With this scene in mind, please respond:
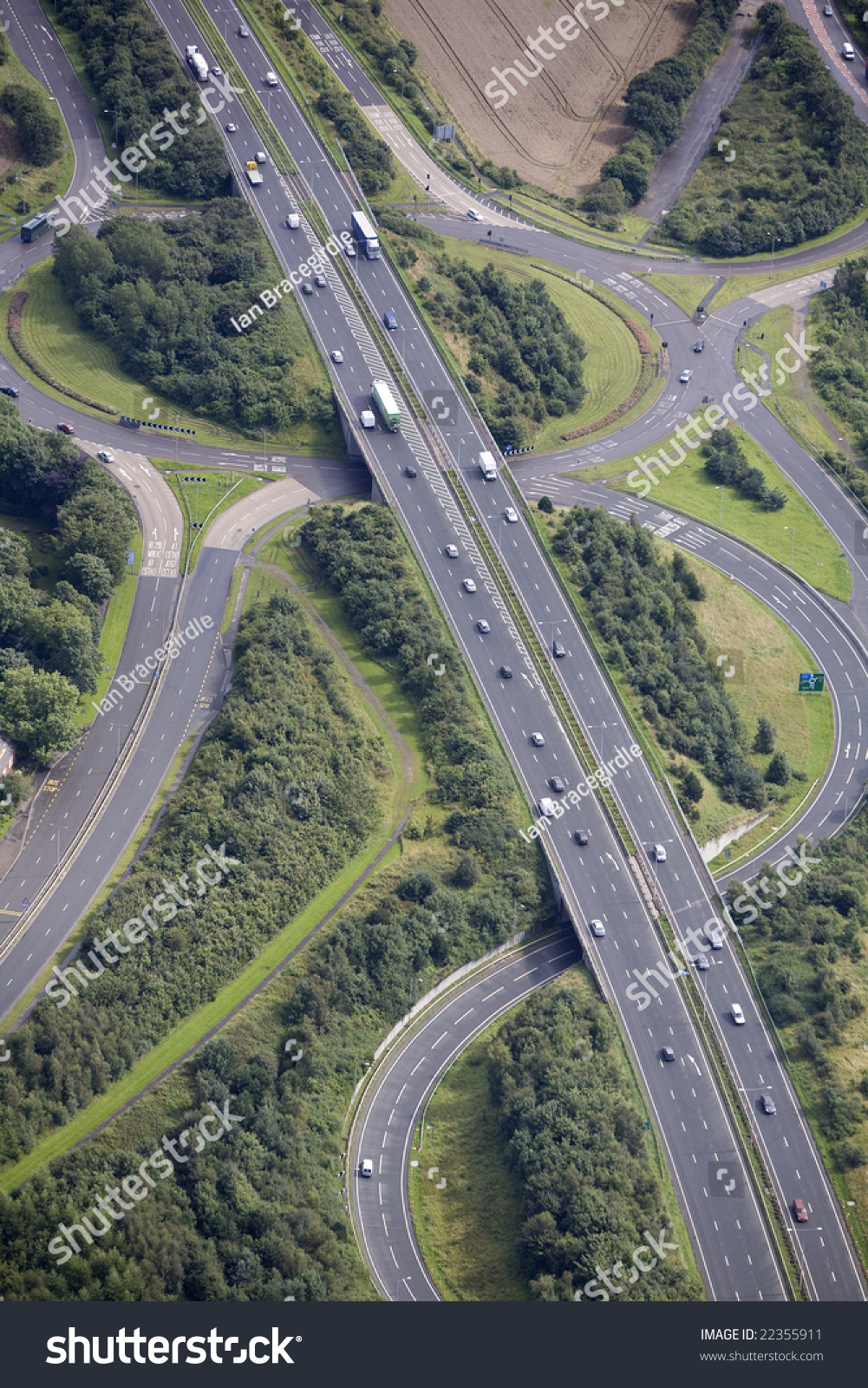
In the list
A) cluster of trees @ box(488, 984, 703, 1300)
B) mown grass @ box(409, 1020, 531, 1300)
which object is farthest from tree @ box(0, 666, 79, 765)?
cluster of trees @ box(488, 984, 703, 1300)

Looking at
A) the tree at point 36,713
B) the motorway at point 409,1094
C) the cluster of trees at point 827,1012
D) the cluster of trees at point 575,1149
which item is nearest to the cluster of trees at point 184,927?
the tree at point 36,713

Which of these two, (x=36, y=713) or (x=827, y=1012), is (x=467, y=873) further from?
(x=36, y=713)

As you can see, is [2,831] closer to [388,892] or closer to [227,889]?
[227,889]

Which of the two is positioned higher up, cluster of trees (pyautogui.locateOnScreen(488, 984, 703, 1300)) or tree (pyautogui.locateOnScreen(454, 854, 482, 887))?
tree (pyautogui.locateOnScreen(454, 854, 482, 887))

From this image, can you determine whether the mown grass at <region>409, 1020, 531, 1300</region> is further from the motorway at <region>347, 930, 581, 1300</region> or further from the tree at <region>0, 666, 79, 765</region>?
the tree at <region>0, 666, 79, 765</region>

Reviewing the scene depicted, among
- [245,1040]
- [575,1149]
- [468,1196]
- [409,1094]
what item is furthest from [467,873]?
[468,1196]

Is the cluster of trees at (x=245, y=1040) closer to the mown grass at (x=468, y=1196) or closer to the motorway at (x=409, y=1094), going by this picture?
the motorway at (x=409, y=1094)

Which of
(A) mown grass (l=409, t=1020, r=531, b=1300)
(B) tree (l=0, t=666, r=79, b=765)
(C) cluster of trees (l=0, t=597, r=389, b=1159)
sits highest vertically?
(B) tree (l=0, t=666, r=79, b=765)
